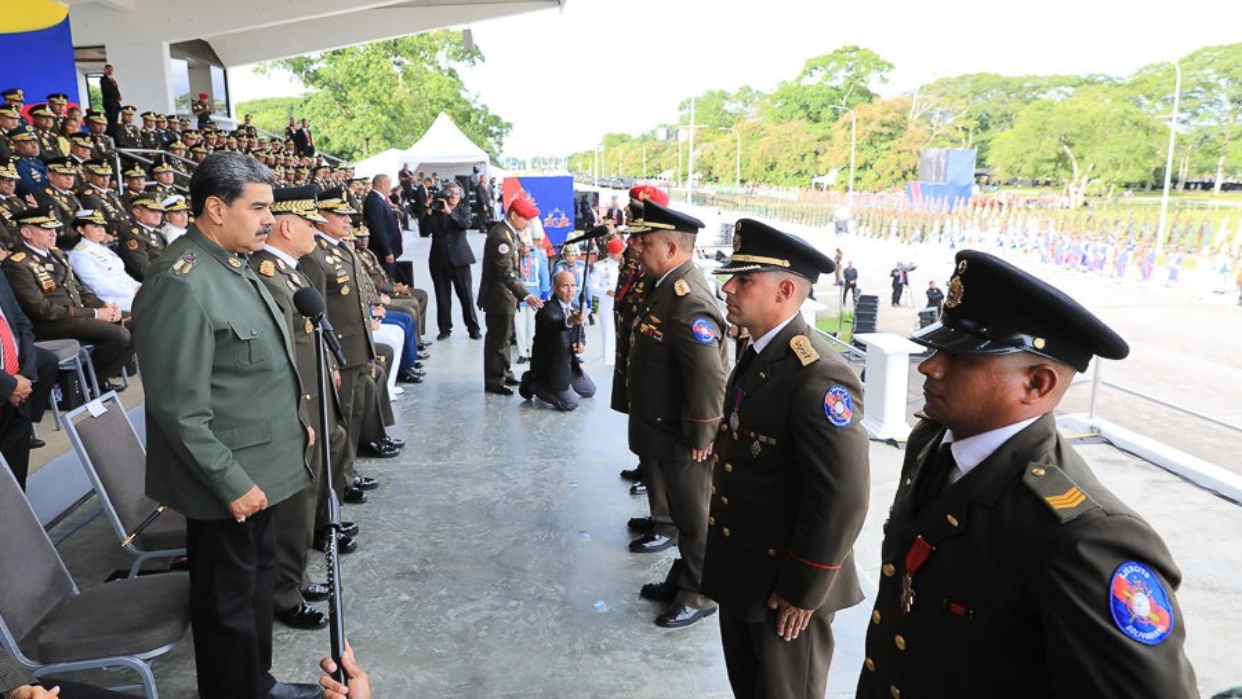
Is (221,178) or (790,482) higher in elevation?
(221,178)

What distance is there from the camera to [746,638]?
259 cm

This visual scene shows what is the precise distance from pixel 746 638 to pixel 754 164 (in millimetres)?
71113

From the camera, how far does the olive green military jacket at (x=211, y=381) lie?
237cm

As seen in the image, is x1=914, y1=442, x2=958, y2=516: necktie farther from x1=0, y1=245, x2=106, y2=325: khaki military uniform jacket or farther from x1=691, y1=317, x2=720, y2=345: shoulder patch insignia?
x1=0, y1=245, x2=106, y2=325: khaki military uniform jacket

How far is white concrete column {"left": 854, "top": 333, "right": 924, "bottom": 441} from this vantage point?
7.07 meters

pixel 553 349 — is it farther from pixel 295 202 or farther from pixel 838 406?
pixel 838 406

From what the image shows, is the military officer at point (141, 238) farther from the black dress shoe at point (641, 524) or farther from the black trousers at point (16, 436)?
the black dress shoe at point (641, 524)

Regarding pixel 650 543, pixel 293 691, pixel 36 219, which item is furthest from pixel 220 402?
pixel 36 219

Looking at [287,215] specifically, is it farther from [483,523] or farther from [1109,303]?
[1109,303]

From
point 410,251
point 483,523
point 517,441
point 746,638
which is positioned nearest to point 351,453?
point 483,523

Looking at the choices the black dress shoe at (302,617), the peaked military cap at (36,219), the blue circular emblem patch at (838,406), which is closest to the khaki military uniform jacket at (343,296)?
the black dress shoe at (302,617)

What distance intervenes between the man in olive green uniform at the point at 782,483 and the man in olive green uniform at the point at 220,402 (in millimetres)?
1488

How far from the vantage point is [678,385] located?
3707 millimetres

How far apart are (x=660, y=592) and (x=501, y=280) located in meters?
4.21
